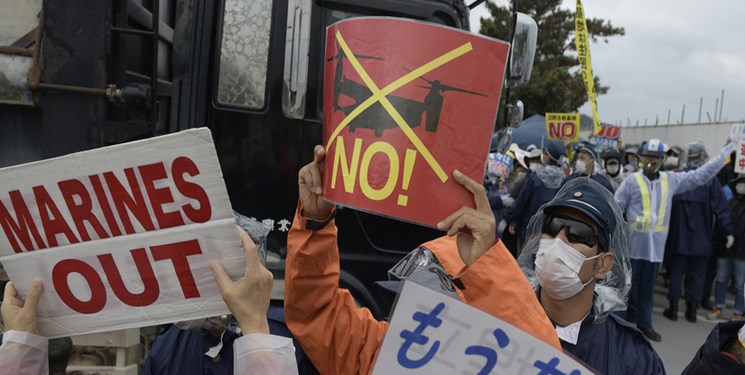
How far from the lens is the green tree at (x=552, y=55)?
23047mm

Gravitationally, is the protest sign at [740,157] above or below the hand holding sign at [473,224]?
above

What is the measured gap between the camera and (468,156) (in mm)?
1465

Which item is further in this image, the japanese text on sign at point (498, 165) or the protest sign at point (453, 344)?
the japanese text on sign at point (498, 165)

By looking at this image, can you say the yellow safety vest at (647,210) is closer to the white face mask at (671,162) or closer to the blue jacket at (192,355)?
the white face mask at (671,162)

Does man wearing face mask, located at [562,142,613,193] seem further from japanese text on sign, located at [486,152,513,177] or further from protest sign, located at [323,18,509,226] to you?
protest sign, located at [323,18,509,226]

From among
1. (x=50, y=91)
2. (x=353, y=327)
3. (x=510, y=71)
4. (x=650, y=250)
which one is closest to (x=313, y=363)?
(x=353, y=327)

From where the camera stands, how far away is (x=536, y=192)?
6922mm

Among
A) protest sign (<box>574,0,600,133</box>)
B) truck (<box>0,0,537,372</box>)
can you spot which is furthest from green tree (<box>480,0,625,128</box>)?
truck (<box>0,0,537,372</box>)

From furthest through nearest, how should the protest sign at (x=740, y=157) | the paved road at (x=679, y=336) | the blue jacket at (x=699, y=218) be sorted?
the protest sign at (x=740, y=157) < the blue jacket at (x=699, y=218) < the paved road at (x=679, y=336)

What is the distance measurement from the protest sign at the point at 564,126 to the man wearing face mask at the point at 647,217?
14.4 ft

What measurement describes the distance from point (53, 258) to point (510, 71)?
266 centimetres

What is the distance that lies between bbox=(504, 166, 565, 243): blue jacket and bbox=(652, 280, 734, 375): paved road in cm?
175

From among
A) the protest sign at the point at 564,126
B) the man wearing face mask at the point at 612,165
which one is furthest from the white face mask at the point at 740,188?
the protest sign at the point at 564,126

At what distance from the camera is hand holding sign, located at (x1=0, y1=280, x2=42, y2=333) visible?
1.50 m
